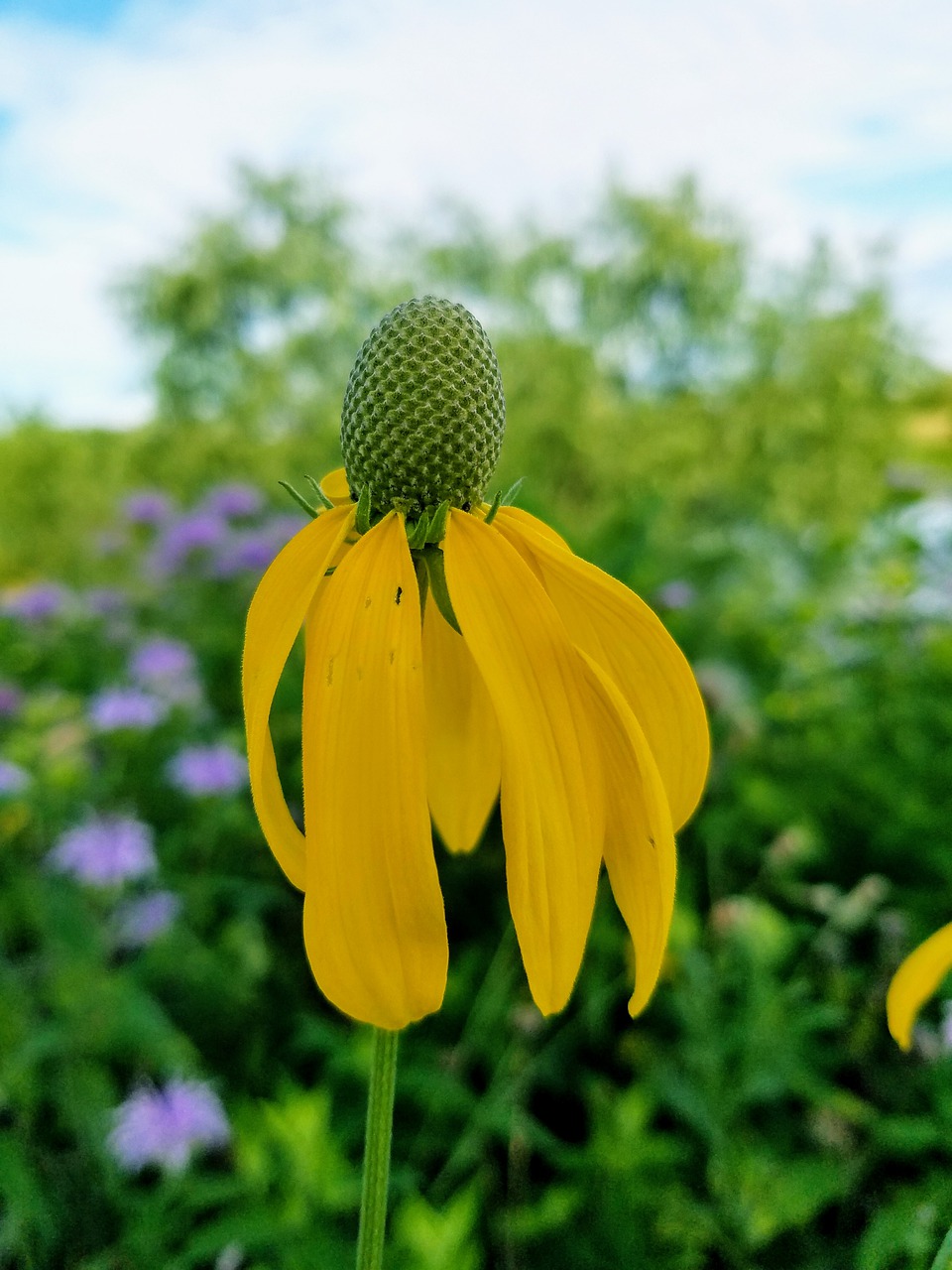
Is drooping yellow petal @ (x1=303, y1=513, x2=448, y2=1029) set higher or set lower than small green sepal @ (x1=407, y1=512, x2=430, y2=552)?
lower

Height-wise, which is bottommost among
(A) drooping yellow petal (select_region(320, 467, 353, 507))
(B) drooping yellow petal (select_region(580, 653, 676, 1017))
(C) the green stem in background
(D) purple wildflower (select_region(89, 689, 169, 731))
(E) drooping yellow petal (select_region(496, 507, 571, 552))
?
(D) purple wildflower (select_region(89, 689, 169, 731))

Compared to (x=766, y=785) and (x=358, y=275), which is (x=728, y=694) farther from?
(x=358, y=275)

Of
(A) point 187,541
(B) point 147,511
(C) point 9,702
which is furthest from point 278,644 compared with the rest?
(B) point 147,511

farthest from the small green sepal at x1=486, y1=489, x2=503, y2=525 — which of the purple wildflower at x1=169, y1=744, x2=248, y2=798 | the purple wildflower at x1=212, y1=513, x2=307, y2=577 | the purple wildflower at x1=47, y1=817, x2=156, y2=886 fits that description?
the purple wildflower at x1=212, y1=513, x2=307, y2=577

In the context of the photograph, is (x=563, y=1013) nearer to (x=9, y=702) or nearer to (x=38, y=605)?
(x=9, y=702)

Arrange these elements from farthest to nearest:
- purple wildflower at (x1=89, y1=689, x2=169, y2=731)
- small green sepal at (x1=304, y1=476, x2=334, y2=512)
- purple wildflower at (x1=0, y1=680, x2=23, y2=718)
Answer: purple wildflower at (x1=0, y1=680, x2=23, y2=718), purple wildflower at (x1=89, y1=689, x2=169, y2=731), small green sepal at (x1=304, y1=476, x2=334, y2=512)

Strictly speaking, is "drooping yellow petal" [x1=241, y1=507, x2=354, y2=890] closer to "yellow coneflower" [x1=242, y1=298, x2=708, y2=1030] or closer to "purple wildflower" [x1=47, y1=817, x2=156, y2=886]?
"yellow coneflower" [x1=242, y1=298, x2=708, y2=1030]
